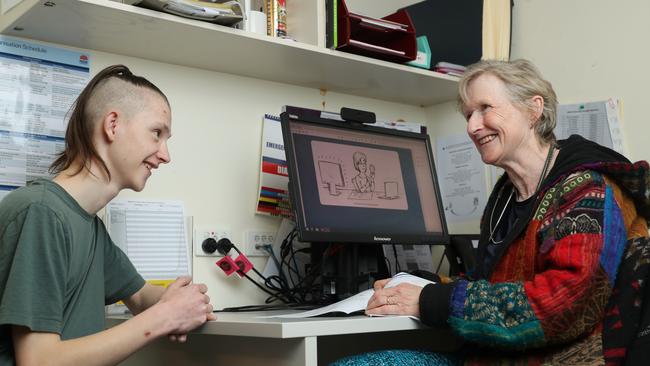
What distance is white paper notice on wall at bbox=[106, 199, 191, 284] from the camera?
6.21 ft

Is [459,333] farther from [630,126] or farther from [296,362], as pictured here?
[630,126]

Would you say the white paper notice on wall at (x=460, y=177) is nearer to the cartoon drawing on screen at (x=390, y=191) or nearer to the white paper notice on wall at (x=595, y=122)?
the white paper notice on wall at (x=595, y=122)

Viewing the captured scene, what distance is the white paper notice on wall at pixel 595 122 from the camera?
2.15 meters

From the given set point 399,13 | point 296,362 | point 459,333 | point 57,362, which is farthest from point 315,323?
point 399,13

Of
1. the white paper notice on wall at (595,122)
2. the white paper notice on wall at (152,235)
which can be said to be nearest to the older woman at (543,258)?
the white paper notice on wall at (595,122)

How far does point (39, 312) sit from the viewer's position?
1268 millimetres

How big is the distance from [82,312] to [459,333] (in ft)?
2.38

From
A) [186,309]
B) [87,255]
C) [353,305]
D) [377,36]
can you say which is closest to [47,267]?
[87,255]

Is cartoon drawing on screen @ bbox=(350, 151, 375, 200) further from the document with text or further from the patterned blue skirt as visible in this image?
the patterned blue skirt

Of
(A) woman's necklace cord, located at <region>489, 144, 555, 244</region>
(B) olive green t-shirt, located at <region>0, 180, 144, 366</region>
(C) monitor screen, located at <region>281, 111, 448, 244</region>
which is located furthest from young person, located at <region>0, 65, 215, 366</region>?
(A) woman's necklace cord, located at <region>489, 144, 555, 244</region>

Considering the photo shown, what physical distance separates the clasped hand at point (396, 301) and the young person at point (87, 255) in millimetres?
335

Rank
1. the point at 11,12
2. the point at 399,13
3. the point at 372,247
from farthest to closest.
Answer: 1. the point at 399,13
2. the point at 372,247
3. the point at 11,12

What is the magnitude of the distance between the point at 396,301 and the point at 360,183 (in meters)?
0.51

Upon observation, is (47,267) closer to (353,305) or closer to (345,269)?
(353,305)
